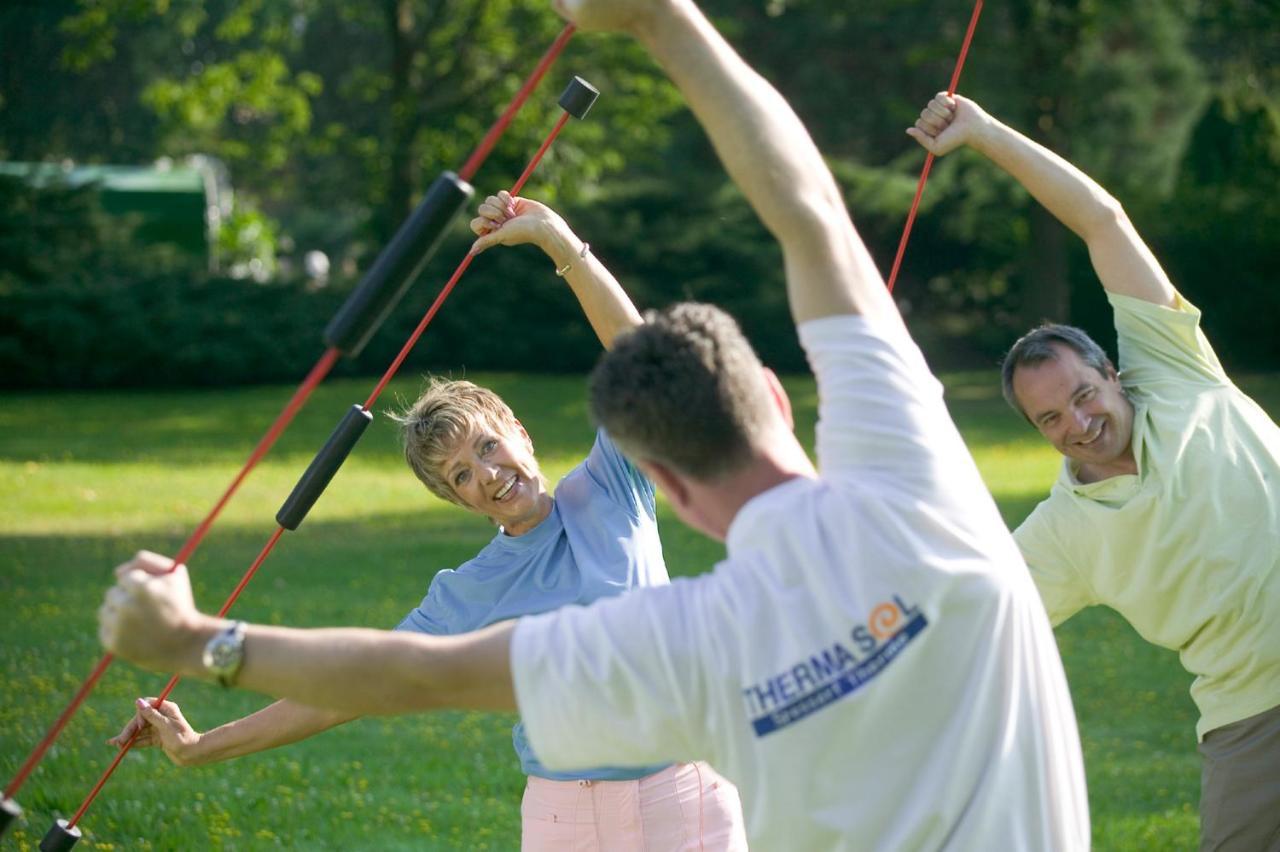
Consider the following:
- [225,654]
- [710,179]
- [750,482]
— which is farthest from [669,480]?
[710,179]

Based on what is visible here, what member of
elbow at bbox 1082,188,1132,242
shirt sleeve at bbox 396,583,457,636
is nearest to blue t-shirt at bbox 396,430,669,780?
shirt sleeve at bbox 396,583,457,636

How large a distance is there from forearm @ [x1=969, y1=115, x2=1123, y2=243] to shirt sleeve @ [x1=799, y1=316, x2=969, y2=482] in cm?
179

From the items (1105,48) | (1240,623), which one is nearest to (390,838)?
(1240,623)

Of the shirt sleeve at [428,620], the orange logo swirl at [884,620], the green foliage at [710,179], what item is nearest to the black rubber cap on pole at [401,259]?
the orange logo swirl at [884,620]

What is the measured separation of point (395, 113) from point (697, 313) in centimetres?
2508

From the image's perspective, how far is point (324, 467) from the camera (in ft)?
12.3

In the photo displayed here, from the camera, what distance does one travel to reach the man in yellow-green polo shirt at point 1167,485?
3.83m

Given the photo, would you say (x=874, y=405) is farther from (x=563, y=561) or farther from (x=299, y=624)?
(x=299, y=624)

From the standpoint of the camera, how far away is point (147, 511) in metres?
14.8

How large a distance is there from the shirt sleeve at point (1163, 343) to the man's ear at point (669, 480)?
2.03m

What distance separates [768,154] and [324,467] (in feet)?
5.79

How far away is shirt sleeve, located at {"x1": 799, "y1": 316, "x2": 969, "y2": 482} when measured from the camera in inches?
85.6

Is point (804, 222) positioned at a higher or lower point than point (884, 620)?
higher

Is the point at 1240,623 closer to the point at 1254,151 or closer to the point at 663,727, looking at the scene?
the point at 663,727
